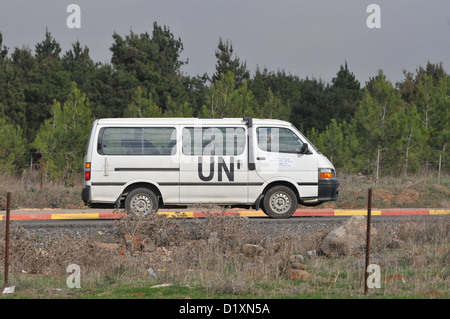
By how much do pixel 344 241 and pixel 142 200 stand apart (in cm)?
531

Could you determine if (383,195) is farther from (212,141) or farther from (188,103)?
(188,103)

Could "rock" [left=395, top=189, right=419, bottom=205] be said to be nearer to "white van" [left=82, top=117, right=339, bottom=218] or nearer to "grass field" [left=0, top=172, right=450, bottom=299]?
"white van" [left=82, top=117, right=339, bottom=218]

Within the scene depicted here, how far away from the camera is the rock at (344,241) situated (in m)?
10.7

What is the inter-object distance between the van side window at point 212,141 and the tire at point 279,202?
119cm

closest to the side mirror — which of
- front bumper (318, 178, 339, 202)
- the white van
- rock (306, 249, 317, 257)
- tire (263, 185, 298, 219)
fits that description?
the white van

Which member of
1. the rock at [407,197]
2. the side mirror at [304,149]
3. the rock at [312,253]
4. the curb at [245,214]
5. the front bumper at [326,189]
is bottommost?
the rock at [312,253]

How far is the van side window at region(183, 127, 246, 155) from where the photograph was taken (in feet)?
48.0

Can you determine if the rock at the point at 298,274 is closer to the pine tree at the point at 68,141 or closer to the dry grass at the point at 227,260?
the dry grass at the point at 227,260

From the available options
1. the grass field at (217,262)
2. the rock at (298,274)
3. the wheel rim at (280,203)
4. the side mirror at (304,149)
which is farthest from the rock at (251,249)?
the side mirror at (304,149)

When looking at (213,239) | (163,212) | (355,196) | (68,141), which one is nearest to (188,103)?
(68,141)

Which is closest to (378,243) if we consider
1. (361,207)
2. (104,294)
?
(104,294)

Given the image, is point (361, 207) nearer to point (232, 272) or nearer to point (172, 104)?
point (232, 272)

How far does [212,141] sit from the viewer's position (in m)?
14.7
